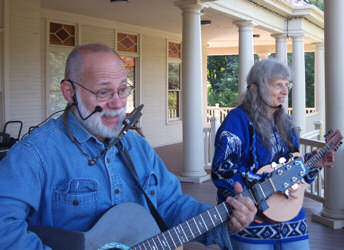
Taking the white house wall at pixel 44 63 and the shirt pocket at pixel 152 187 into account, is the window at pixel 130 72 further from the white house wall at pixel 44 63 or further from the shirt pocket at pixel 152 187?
the shirt pocket at pixel 152 187

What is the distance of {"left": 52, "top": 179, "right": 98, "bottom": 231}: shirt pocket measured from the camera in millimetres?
1623

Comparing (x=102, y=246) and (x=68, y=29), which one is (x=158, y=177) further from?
(x=68, y=29)

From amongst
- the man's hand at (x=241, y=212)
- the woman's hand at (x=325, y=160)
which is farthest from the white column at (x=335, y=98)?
the man's hand at (x=241, y=212)

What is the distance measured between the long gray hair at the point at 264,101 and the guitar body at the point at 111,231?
1073mm

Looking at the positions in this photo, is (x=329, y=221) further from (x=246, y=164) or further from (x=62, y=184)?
(x=62, y=184)

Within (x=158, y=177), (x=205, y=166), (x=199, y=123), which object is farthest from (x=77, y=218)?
(x=205, y=166)

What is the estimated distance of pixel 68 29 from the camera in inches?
388

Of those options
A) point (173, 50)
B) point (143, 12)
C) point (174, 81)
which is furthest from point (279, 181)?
point (173, 50)

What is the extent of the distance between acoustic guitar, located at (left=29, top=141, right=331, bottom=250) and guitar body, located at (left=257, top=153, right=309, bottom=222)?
36 cm

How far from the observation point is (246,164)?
8.30 ft

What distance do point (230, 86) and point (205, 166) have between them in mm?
27975

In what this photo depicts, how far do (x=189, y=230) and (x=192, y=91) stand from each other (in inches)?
249

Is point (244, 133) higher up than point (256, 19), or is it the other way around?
point (256, 19)

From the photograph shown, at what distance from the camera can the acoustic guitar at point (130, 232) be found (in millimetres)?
1572
